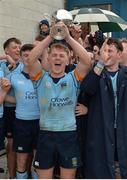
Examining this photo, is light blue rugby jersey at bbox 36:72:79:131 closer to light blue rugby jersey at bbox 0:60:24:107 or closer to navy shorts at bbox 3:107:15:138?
light blue rugby jersey at bbox 0:60:24:107

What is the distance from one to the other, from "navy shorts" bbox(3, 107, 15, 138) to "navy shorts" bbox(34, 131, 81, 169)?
1.33 meters

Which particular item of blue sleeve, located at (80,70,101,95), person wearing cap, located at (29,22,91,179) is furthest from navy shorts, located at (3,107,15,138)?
blue sleeve, located at (80,70,101,95)

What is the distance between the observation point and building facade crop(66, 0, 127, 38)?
10.6 metres

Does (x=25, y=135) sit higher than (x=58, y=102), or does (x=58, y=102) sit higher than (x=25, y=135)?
(x=58, y=102)

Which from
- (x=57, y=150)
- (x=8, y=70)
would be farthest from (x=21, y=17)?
(x=57, y=150)

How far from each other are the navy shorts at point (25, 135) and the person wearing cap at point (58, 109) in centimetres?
62

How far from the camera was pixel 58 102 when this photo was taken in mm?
3748

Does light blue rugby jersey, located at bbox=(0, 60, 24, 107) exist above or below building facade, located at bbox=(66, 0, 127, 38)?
below

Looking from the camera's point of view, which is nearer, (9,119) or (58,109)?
(58,109)

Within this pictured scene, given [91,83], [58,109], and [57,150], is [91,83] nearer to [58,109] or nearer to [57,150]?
[58,109]

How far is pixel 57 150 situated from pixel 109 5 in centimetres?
777

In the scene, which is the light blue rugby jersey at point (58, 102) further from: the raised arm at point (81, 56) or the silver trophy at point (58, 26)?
the silver trophy at point (58, 26)

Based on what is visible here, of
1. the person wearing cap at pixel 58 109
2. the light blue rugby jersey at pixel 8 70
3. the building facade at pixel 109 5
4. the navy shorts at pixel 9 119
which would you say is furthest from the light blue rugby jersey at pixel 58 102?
the building facade at pixel 109 5

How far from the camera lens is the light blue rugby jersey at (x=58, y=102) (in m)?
3.75
